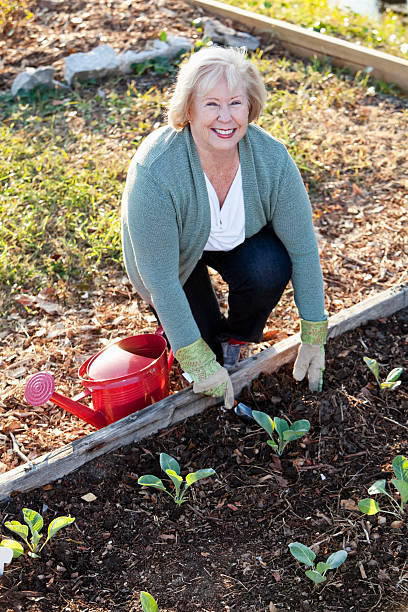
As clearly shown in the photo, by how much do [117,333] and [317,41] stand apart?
3.10 meters

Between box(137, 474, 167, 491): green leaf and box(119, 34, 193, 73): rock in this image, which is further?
box(119, 34, 193, 73): rock

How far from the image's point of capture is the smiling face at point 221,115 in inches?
81.5

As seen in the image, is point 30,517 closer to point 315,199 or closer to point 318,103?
point 315,199

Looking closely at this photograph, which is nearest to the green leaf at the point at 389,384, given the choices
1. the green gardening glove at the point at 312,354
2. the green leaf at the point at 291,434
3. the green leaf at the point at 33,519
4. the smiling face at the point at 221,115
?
the green gardening glove at the point at 312,354

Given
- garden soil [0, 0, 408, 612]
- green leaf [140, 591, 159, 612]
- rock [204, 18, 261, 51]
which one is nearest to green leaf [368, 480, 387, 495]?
garden soil [0, 0, 408, 612]

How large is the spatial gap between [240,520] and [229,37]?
13.0ft

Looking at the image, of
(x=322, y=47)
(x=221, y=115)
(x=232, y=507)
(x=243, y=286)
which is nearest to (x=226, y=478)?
(x=232, y=507)

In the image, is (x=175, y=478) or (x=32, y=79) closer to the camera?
(x=175, y=478)

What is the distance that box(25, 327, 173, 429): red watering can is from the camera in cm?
225

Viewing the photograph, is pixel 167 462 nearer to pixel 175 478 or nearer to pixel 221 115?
pixel 175 478

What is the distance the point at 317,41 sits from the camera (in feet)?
16.2

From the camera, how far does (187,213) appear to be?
2.21 meters

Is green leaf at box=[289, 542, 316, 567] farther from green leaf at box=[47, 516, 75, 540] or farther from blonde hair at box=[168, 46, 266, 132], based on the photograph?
blonde hair at box=[168, 46, 266, 132]

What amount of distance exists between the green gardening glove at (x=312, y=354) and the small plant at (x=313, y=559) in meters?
0.76
